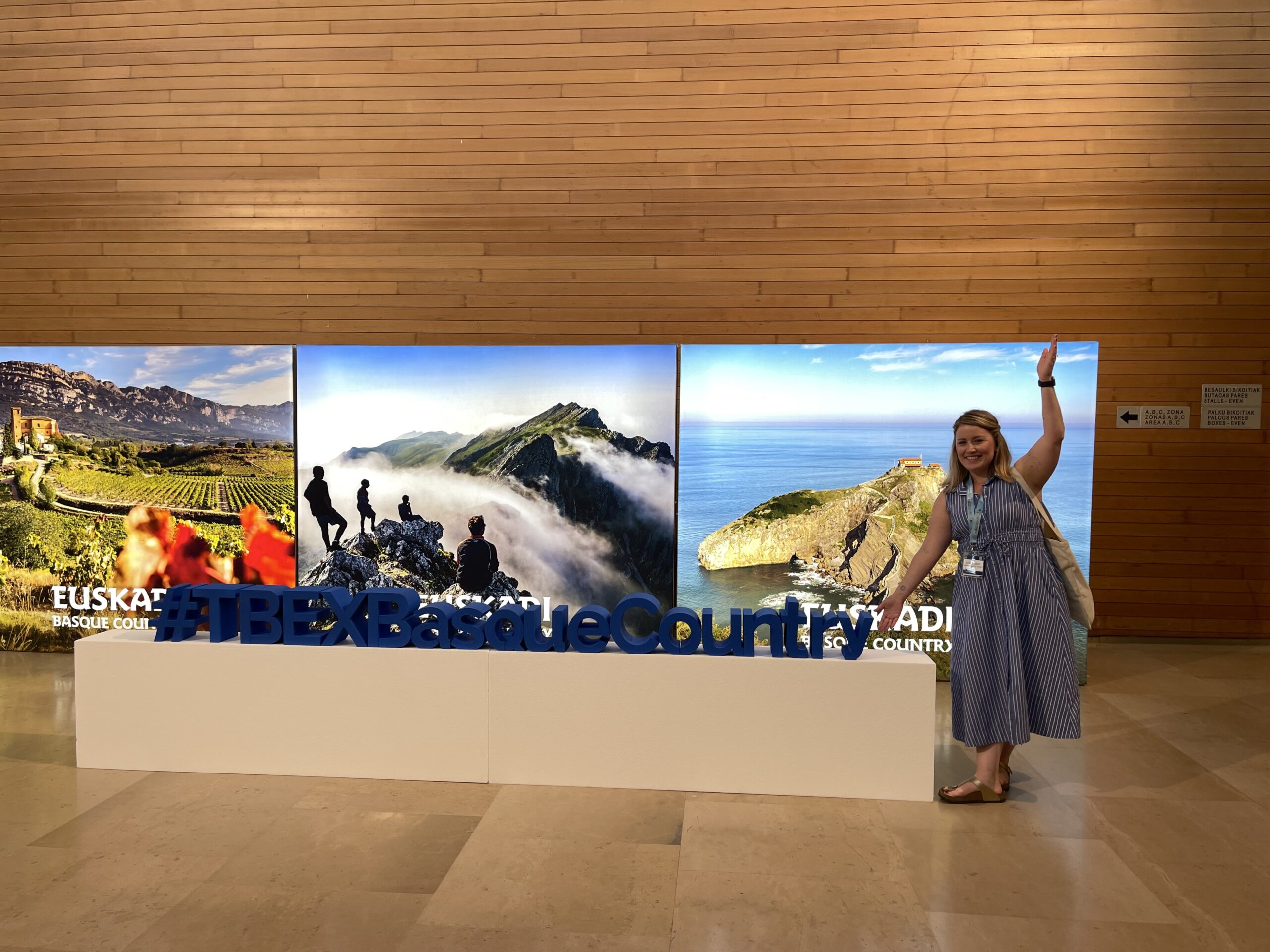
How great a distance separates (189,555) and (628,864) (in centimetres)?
406

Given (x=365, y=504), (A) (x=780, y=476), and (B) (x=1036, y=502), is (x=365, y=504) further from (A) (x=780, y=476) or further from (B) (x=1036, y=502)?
(B) (x=1036, y=502)

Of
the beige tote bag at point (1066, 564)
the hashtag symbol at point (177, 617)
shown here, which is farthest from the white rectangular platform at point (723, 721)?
the hashtag symbol at point (177, 617)

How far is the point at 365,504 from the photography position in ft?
18.0

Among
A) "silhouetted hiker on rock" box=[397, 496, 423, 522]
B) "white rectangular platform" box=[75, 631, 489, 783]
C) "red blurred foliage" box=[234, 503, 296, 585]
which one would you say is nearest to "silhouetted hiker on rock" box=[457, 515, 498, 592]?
"silhouetted hiker on rock" box=[397, 496, 423, 522]

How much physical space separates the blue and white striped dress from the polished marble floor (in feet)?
1.10

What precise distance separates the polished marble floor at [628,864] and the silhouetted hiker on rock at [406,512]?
7.00 feet

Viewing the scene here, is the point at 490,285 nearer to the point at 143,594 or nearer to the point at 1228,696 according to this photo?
the point at 143,594

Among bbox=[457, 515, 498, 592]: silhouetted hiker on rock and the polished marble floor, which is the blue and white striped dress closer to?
the polished marble floor

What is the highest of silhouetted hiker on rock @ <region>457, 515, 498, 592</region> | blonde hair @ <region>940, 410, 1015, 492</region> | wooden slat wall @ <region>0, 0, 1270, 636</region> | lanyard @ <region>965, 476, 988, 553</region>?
wooden slat wall @ <region>0, 0, 1270, 636</region>

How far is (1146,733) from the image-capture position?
4.10 metres

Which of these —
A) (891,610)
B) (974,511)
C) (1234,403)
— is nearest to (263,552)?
(891,610)

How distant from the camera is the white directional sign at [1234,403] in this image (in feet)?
18.6

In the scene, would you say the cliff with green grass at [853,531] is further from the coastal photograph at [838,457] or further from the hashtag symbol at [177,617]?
the hashtag symbol at [177,617]

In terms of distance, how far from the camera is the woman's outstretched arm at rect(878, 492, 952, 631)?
334 cm
